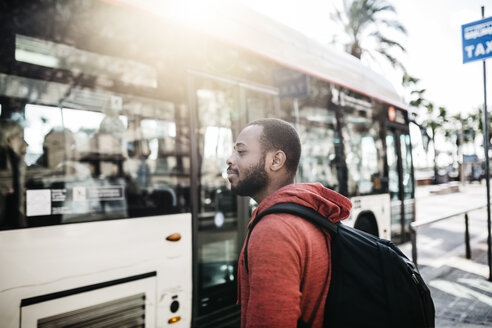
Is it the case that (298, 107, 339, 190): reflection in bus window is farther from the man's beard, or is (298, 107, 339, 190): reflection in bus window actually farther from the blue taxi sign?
the man's beard

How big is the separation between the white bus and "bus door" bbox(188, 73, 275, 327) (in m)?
0.02

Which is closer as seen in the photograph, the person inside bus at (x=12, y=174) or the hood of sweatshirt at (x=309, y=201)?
the hood of sweatshirt at (x=309, y=201)

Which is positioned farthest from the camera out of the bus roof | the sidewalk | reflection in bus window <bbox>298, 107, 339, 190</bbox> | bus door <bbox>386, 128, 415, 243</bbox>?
bus door <bbox>386, 128, 415, 243</bbox>

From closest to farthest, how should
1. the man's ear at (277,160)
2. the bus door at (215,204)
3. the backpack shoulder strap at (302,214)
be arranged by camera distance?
the backpack shoulder strap at (302,214)
the man's ear at (277,160)
the bus door at (215,204)

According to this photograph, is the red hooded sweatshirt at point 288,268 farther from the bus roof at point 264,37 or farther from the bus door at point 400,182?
the bus door at point 400,182

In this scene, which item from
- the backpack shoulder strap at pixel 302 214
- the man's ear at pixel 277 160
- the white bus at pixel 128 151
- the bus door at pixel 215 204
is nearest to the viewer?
the backpack shoulder strap at pixel 302 214

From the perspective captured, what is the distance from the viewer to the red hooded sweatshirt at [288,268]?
3.52ft

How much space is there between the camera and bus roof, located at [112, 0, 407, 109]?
3.18 metres

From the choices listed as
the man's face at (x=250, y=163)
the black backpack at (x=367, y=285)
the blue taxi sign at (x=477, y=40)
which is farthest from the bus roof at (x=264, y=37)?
the black backpack at (x=367, y=285)

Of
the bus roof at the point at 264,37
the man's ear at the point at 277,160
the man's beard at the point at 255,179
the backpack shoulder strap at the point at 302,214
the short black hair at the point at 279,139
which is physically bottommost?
the backpack shoulder strap at the point at 302,214

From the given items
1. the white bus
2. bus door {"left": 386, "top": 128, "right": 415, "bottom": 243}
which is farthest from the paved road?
the white bus

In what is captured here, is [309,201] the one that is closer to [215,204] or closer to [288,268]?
[288,268]

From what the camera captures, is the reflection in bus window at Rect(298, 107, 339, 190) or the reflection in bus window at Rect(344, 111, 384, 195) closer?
the reflection in bus window at Rect(298, 107, 339, 190)

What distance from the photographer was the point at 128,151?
2.79 metres
